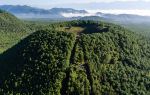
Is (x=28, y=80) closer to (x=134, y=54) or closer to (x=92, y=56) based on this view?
(x=92, y=56)

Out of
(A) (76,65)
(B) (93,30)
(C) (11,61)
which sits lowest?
(C) (11,61)

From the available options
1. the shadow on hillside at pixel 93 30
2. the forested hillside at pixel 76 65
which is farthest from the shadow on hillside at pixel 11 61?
the shadow on hillside at pixel 93 30

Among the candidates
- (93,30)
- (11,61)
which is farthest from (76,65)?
(93,30)

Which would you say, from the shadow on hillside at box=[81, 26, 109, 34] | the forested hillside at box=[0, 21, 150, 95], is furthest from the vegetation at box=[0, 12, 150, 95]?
the shadow on hillside at box=[81, 26, 109, 34]

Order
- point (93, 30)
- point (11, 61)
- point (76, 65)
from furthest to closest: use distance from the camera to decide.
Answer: point (93, 30), point (11, 61), point (76, 65)

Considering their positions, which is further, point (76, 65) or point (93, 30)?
point (93, 30)

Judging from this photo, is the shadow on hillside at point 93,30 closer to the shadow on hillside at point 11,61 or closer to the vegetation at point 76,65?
the vegetation at point 76,65

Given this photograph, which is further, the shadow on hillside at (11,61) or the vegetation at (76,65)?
the shadow on hillside at (11,61)

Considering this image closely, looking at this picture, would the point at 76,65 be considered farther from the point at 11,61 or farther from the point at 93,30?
the point at 93,30

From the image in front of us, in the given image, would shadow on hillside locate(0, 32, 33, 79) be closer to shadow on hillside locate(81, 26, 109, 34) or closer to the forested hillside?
the forested hillside
